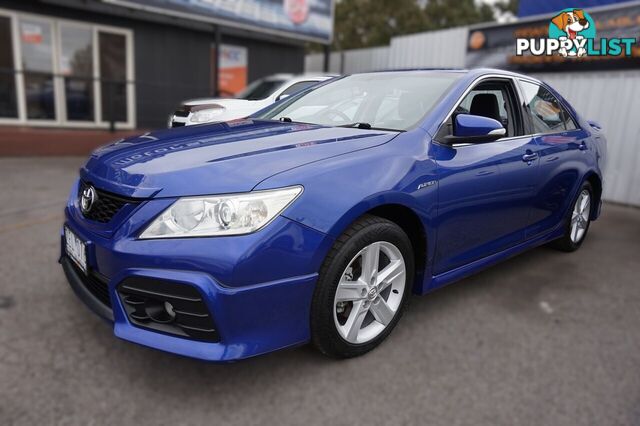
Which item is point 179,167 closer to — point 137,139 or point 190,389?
point 137,139

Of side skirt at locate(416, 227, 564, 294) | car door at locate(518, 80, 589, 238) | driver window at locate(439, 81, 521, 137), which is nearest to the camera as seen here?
side skirt at locate(416, 227, 564, 294)

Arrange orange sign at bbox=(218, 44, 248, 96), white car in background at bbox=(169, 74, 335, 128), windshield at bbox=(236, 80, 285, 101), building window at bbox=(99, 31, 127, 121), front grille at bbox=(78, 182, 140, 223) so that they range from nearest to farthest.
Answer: front grille at bbox=(78, 182, 140, 223) < white car in background at bbox=(169, 74, 335, 128) < windshield at bbox=(236, 80, 285, 101) < building window at bbox=(99, 31, 127, 121) < orange sign at bbox=(218, 44, 248, 96)

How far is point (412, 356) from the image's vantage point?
2451 millimetres

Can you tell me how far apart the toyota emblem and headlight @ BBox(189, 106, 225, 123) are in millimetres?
3035

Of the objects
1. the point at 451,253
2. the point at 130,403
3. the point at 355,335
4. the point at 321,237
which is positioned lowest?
the point at 130,403

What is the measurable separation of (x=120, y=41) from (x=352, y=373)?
10575mm

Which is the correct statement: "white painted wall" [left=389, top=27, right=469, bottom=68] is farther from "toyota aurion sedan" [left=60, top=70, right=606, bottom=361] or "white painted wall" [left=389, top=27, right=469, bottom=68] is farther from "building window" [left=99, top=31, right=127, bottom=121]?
"toyota aurion sedan" [left=60, top=70, right=606, bottom=361]

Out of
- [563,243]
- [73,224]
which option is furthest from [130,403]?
[563,243]

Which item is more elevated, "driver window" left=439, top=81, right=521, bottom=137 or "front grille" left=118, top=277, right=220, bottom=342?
"driver window" left=439, top=81, right=521, bottom=137

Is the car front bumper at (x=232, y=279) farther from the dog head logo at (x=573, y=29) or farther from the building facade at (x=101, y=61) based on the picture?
the building facade at (x=101, y=61)

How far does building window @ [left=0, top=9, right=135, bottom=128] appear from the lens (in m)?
9.37

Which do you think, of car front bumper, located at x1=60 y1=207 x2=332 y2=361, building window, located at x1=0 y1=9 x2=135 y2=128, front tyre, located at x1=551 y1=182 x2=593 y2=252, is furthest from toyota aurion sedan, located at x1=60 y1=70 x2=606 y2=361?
building window, located at x1=0 y1=9 x2=135 y2=128

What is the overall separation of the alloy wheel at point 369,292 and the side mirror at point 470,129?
28.3 inches

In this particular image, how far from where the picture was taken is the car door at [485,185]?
2.64 m
